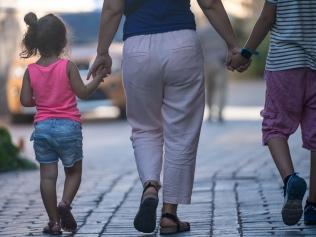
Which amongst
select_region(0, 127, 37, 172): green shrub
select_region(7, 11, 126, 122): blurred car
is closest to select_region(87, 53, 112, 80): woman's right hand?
select_region(0, 127, 37, 172): green shrub

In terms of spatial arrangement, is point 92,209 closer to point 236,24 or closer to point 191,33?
point 191,33

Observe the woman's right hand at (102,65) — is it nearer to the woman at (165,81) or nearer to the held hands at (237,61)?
the woman at (165,81)

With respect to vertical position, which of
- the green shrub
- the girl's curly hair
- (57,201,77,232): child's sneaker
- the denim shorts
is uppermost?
the girl's curly hair

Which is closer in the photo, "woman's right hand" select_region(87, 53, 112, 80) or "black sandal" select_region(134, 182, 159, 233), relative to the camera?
"black sandal" select_region(134, 182, 159, 233)

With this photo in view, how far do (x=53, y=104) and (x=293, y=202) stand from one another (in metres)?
1.53

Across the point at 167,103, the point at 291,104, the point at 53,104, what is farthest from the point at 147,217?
the point at 291,104

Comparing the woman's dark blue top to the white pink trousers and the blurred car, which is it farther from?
the blurred car

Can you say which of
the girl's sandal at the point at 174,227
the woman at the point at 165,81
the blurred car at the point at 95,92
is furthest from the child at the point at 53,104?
the blurred car at the point at 95,92

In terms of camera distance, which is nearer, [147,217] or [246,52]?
[147,217]

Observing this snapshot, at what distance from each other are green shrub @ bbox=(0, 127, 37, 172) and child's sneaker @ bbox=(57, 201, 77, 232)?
14.2 feet

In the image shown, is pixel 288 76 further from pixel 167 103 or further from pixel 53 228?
pixel 53 228

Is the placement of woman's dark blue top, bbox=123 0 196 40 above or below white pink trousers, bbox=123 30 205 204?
above

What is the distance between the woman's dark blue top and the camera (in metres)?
6.48

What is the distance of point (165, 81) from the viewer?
6.54m
